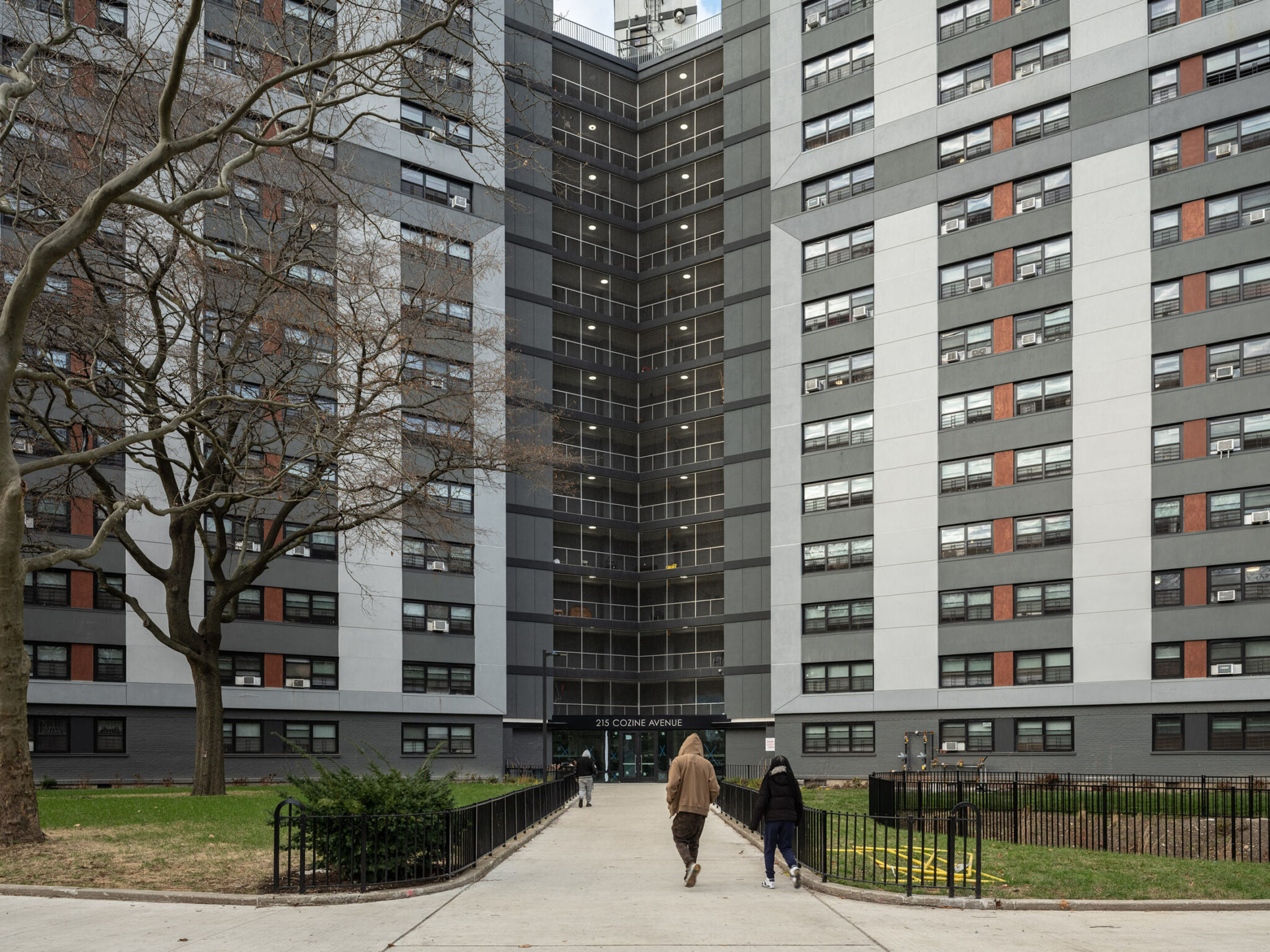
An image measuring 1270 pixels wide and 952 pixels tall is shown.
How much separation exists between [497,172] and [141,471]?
26.2 meters

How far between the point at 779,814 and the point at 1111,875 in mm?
5314

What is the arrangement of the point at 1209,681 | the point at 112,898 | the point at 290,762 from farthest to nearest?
the point at 290,762 < the point at 1209,681 < the point at 112,898

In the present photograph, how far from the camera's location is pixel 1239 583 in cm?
4203

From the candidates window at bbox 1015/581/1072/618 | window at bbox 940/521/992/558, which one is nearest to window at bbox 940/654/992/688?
window at bbox 1015/581/1072/618

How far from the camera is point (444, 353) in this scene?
54.2 metres

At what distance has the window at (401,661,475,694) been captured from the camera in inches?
2199

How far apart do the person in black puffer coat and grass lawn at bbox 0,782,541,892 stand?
6.24 metres

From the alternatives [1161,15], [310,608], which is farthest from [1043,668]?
[310,608]

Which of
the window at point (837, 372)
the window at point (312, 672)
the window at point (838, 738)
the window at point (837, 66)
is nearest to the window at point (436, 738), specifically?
the window at point (312, 672)

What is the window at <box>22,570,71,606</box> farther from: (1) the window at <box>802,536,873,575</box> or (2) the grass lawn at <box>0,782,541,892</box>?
(1) the window at <box>802,536,873,575</box>

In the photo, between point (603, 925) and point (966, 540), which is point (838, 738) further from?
point (603, 925)

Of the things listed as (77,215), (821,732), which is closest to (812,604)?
(821,732)

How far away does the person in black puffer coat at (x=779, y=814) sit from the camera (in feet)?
52.4

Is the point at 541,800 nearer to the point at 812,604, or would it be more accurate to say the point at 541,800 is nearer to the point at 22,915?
the point at 22,915
